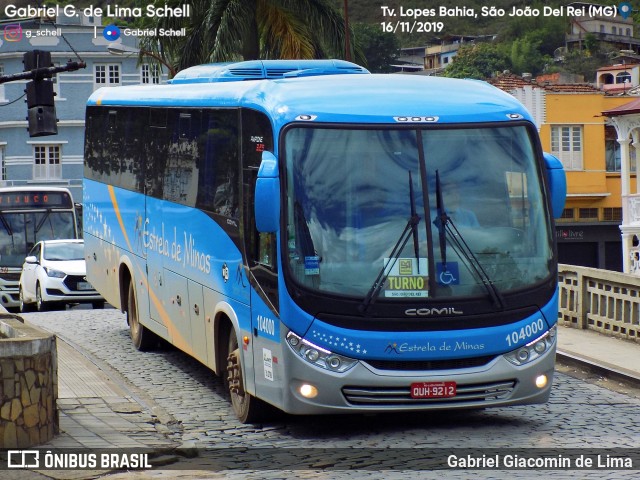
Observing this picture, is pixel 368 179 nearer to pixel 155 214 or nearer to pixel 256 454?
pixel 256 454

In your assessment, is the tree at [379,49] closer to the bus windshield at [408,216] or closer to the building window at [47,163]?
the building window at [47,163]

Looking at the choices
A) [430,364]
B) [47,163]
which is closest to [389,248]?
[430,364]

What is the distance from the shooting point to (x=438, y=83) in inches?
476

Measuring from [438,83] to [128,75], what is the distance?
63097 mm

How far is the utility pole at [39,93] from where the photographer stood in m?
22.9

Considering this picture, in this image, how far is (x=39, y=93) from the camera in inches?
911

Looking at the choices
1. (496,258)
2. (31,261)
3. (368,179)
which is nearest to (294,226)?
(368,179)

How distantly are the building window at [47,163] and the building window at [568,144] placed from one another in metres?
29.3

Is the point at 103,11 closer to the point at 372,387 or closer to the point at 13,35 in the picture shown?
the point at 13,35

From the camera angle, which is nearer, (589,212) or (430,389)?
(430,389)

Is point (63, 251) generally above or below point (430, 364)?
below

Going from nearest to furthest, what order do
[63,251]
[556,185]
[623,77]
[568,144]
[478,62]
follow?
1. [556,185]
2. [63,251]
3. [568,144]
4. [623,77]
5. [478,62]

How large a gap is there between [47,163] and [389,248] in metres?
64.1

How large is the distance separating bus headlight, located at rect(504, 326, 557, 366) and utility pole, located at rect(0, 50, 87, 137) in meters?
13.3
